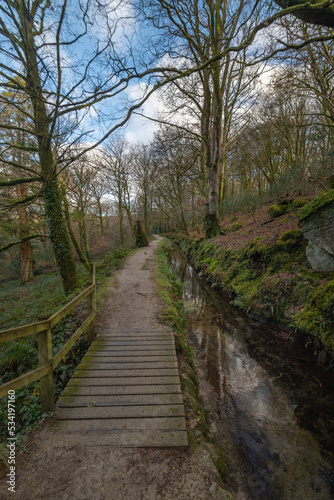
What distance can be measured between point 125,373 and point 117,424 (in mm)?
872

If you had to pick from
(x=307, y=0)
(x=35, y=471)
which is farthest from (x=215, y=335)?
(x=307, y=0)

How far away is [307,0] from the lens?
394cm

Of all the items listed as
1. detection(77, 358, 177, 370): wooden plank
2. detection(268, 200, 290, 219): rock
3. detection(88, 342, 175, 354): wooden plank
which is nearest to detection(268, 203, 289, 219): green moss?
detection(268, 200, 290, 219): rock

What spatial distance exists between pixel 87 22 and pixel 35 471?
22.6ft

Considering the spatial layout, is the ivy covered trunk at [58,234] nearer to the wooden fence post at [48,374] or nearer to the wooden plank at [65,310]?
the wooden plank at [65,310]

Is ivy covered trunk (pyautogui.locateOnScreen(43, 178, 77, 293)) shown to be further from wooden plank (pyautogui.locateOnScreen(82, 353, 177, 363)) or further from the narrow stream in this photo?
the narrow stream

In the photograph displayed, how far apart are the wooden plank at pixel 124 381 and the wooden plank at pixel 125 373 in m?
0.05

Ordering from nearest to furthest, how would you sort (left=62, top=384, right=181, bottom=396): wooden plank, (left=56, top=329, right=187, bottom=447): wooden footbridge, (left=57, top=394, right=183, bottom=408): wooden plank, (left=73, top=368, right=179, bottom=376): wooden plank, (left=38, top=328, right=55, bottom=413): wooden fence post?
(left=56, top=329, right=187, bottom=447): wooden footbridge, (left=38, top=328, right=55, bottom=413): wooden fence post, (left=57, top=394, right=183, bottom=408): wooden plank, (left=62, top=384, right=181, bottom=396): wooden plank, (left=73, top=368, right=179, bottom=376): wooden plank

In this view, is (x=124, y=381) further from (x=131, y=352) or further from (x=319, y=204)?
(x=319, y=204)

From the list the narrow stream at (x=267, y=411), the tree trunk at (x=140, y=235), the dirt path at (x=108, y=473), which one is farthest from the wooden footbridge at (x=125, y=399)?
the tree trunk at (x=140, y=235)

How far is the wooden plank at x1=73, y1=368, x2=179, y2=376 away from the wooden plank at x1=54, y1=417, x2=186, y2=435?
0.75 m

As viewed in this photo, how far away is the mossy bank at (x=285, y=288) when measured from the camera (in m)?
4.41

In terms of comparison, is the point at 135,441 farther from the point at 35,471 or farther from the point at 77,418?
the point at 35,471

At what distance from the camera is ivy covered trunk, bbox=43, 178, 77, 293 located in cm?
657
